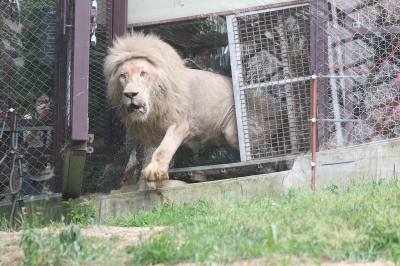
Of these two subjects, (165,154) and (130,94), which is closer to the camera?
(130,94)

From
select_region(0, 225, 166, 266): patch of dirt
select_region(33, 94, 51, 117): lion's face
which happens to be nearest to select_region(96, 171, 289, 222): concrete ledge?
select_region(33, 94, 51, 117): lion's face

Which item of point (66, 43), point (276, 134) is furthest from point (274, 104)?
point (66, 43)

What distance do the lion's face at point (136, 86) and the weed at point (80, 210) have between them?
118 cm

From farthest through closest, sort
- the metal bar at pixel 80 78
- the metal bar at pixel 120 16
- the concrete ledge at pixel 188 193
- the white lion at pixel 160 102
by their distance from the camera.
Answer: the metal bar at pixel 120 16, the white lion at pixel 160 102, the concrete ledge at pixel 188 193, the metal bar at pixel 80 78

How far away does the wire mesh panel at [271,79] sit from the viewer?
26.3 feet

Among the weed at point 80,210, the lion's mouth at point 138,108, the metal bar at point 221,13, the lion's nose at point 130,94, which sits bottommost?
the weed at point 80,210

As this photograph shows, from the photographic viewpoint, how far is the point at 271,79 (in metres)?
8.16

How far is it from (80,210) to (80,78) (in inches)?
68.3

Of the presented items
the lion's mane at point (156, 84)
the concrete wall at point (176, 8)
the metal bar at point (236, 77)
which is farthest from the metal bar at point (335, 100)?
the lion's mane at point (156, 84)

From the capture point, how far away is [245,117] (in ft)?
27.0

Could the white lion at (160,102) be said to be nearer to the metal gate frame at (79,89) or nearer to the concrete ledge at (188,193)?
the concrete ledge at (188,193)

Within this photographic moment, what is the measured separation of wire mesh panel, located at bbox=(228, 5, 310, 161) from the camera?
26.3 feet

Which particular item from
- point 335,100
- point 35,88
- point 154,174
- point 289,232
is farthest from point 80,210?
point 289,232

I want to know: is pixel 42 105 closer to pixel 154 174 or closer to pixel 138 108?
pixel 138 108
